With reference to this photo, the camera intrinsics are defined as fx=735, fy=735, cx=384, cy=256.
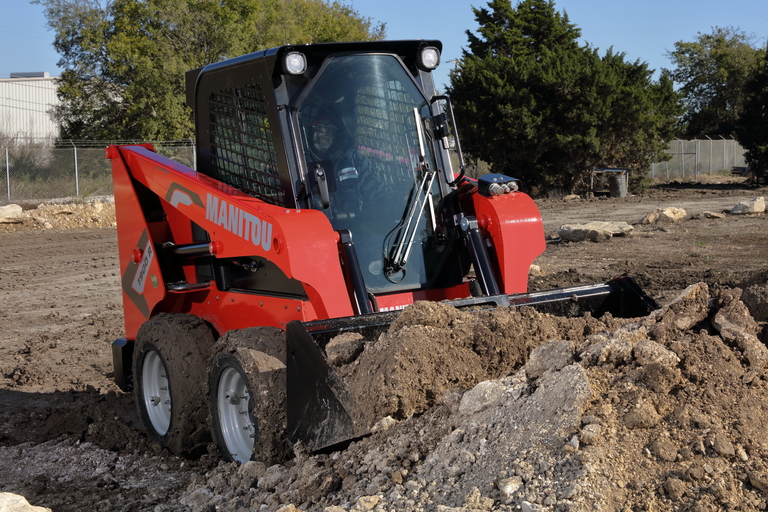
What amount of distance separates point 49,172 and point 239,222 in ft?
62.6

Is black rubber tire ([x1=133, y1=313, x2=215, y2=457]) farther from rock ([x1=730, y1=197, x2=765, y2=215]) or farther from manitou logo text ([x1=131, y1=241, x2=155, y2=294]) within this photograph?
rock ([x1=730, y1=197, x2=765, y2=215])

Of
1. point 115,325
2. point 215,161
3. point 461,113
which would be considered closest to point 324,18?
point 461,113

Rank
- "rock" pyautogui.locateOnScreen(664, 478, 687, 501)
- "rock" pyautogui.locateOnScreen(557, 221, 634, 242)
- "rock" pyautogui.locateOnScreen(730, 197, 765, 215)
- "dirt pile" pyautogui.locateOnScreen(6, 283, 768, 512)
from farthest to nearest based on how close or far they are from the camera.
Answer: "rock" pyautogui.locateOnScreen(730, 197, 765, 215) < "rock" pyautogui.locateOnScreen(557, 221, 634, 242) < "dirt pile" pyautogui.locateOnScreen(6, 283, 768, 512) < "rock" pyautogui.locateOnScreen(664, 478, 687, 501)

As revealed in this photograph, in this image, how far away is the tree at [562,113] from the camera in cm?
2212

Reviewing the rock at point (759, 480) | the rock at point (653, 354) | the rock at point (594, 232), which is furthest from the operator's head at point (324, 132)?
the rock at point (594, 232)

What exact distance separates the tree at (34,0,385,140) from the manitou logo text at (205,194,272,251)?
24.0 metres

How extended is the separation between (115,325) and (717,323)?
7013mm

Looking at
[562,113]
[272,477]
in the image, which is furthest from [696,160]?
[272,477]

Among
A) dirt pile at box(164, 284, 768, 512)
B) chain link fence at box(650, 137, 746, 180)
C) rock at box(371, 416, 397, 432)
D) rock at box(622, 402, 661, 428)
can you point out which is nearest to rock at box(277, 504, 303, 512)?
dirt pile at box(164, 284, 768, 512)

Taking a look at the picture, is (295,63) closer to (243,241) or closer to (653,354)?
(243,241)

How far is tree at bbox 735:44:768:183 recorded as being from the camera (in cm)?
2605

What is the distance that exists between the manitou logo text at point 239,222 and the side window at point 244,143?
292 mm

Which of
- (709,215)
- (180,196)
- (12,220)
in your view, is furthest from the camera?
(12,220)

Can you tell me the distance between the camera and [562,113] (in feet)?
73.7
